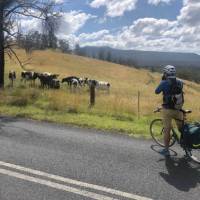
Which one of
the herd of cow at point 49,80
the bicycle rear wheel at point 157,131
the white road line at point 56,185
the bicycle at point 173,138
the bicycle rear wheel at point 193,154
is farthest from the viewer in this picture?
the herd of cow at point 49,80

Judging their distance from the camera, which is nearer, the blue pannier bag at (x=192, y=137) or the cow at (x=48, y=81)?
the blue pannier bag at (x=192, y=137)

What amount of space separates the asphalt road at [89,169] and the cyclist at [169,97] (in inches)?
19.2

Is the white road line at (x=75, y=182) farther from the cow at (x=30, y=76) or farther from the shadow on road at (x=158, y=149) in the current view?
the cow at (x=30, y=76)

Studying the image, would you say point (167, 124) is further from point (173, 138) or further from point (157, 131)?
point (157, 131)

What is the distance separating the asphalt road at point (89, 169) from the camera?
645 centimetres

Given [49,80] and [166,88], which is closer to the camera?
[166,88]

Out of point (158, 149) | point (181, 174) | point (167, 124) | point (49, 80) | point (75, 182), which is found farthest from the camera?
point (49, 80)

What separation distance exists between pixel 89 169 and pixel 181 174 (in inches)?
62.9

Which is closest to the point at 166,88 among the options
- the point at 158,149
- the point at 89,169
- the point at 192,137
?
the point at 192,137

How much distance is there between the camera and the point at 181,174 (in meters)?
7.53

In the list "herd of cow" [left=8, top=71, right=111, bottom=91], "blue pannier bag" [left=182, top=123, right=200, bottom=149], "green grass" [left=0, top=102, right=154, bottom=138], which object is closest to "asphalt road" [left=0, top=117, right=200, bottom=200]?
"blue pannier bag" [left=182, top=123, right=200, bottom=149]

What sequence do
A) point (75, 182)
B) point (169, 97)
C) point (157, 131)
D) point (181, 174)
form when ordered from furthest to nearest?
point (157, 131), point (169, 97), point (181, 174), point (75, 182)

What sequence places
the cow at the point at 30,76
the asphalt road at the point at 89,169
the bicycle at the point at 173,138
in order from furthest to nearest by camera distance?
the cow at the point at 30,76 → the bicycle at the point at 173,138 → the asphalt road at the point at 89,169

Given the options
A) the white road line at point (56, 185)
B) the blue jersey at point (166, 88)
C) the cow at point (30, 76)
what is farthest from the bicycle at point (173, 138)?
the cow at point (30, 76)
